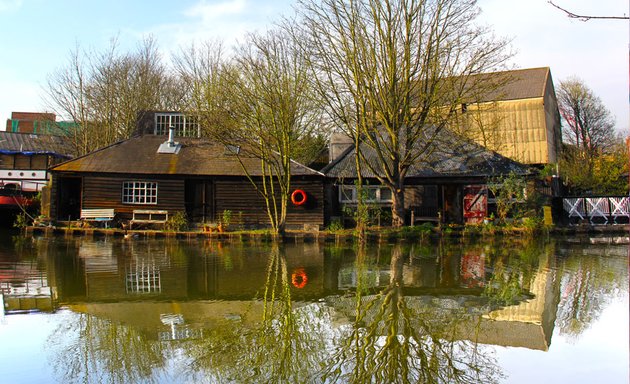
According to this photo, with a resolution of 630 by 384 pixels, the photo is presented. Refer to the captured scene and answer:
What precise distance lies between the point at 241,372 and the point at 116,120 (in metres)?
33.5

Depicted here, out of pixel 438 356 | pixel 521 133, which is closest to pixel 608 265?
pixel 438 356

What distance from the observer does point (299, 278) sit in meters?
11.3

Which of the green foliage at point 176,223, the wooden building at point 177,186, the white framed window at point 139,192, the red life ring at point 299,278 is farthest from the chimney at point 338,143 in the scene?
the red life ring at point 299,278

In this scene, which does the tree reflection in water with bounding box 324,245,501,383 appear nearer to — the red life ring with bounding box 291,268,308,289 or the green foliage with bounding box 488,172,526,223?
the red life ring with bounding box 291,268,308,289

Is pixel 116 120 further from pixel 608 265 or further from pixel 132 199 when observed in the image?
pixel 608 265

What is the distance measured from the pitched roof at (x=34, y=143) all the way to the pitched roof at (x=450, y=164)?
71.5 ft

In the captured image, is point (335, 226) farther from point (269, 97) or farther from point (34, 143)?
point (34, 143)

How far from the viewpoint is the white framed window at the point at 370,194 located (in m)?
24.3

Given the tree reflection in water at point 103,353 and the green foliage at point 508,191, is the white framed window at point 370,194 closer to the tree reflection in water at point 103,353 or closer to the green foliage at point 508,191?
the green foliage at point 508,191

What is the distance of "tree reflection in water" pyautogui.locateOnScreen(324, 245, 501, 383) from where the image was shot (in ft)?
17.5

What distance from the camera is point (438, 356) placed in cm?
595

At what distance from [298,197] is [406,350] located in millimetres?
17489

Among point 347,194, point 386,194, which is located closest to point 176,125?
point 347,194

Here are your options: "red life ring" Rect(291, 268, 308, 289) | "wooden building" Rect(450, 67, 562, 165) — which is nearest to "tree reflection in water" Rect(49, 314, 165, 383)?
"red life ring" Rect(291, 268, 308, 289)
